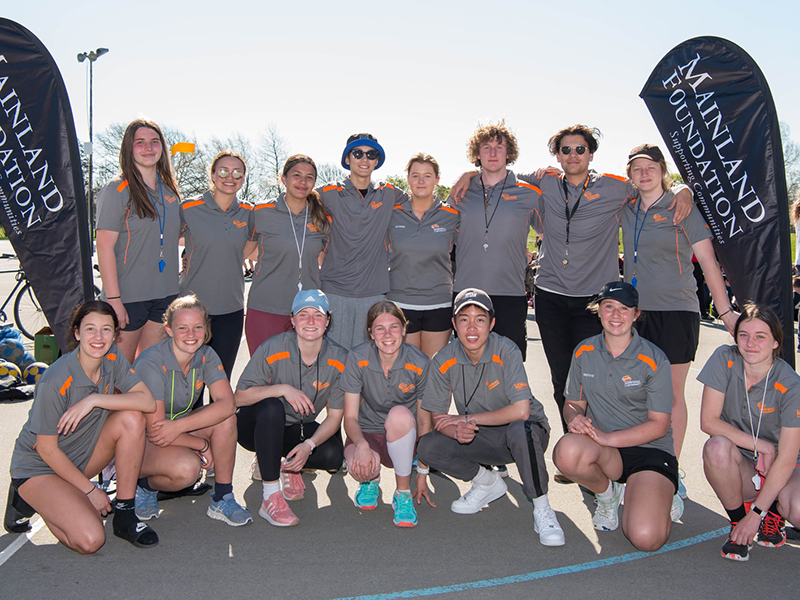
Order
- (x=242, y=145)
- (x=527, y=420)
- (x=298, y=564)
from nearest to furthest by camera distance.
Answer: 1. (x=298, y=564)
2. (x=527, y=420)
3. (x=242, y=145)

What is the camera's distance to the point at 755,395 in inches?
140

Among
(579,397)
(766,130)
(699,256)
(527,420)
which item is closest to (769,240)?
(699,256)

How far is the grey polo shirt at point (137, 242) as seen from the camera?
4.05m

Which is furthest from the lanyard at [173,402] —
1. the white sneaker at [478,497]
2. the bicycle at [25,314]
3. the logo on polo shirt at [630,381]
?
the bicycle at [25,314]

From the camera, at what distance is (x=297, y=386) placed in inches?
162

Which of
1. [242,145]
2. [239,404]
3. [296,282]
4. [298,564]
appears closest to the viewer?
[298,564]

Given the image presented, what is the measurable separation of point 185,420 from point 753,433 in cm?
333

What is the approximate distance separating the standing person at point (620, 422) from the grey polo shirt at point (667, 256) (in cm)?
52

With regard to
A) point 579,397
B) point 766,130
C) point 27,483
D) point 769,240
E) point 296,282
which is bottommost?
point 27,483

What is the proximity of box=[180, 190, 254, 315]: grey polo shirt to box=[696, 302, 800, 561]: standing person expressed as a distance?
321cm

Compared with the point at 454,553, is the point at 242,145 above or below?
above

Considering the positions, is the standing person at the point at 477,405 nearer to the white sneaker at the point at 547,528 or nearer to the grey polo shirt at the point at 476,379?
the grey polo shirt at the point at 476,379

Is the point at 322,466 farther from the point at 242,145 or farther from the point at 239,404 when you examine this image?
the point at 242,145

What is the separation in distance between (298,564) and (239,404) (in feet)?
4.08
